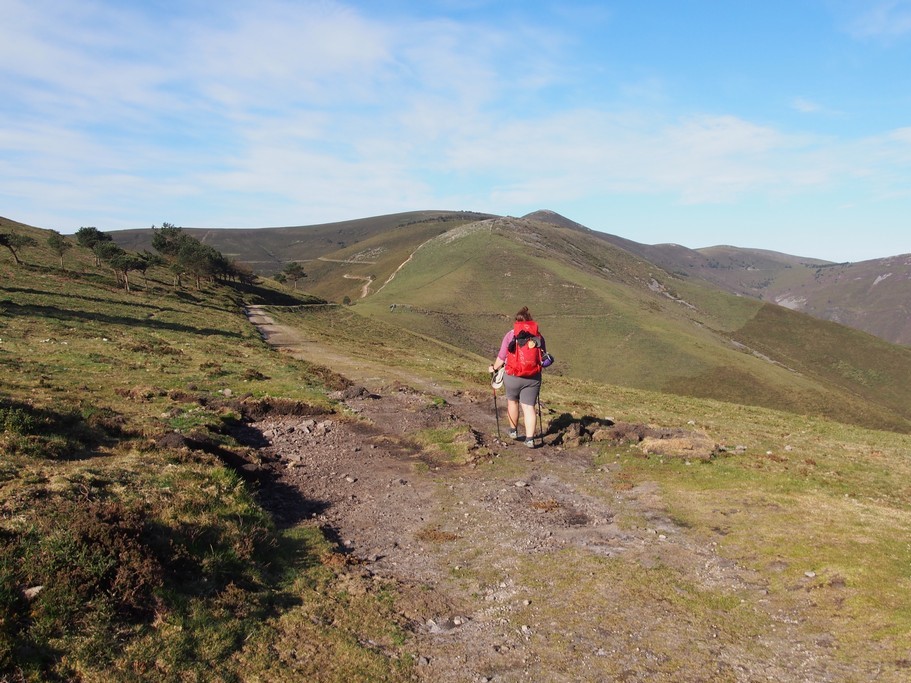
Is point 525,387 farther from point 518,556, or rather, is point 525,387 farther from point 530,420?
point 518,556

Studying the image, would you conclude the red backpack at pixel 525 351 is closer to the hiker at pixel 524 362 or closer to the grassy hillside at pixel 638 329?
the hiker at pixel 524 362

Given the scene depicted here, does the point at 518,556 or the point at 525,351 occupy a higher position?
the point at 525,351

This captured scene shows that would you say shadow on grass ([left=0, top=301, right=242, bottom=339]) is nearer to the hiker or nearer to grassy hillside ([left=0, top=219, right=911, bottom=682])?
grassy hillside ([left=0, top=219, right=911, bottom=682])

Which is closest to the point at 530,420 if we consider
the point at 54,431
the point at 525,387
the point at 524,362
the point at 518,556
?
the point at 525,387

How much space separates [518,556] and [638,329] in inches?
4408

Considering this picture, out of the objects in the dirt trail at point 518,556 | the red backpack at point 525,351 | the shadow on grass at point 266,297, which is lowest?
the dirt trail at point 518,556

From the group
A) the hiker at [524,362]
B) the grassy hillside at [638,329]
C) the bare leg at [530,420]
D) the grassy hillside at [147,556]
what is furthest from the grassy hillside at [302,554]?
the grassy hillside at [638,329]

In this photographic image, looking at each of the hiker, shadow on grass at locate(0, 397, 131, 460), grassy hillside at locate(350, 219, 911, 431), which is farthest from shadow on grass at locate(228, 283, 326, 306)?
the hiker

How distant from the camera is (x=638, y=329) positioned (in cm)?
11469

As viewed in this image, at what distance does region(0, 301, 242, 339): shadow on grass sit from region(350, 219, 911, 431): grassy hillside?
54.0 m

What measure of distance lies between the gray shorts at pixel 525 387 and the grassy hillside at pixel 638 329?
7894 cm

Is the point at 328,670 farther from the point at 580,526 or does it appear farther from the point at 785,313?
the point at 785,313

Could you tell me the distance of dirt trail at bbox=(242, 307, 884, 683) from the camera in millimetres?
6855

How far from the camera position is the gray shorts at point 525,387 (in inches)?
641
